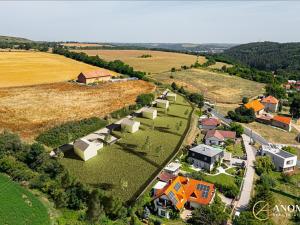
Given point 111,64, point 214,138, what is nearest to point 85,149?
point 214,138

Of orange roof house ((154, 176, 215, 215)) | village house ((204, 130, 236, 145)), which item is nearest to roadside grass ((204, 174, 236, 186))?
orange roof house ((154, 176, 215, 215))

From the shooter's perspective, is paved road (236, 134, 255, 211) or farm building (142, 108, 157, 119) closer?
paved road (236, 134, 255, 211)

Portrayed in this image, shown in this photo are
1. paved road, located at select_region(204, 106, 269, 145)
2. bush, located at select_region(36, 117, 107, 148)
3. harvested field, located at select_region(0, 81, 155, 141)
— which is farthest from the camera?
paved road, located at select_region(204, 106, 269, 145)

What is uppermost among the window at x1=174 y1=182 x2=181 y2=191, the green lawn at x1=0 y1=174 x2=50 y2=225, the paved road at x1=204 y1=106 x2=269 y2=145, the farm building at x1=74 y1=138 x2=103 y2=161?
the farm building at x1=74 y1=138 x2=103 y2=161

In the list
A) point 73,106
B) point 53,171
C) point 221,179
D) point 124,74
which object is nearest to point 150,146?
point 221,179

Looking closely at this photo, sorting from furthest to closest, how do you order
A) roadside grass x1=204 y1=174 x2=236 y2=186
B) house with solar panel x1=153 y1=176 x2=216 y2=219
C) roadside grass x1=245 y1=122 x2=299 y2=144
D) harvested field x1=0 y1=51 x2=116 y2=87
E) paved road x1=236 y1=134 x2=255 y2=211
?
harvested field x1=0 y1=51 x2=116 y2=87
roadside grass x1=245 y1=122 x2=299 y2=144
roadside grass x1=204 y1=174 x2=236 y2=186
paved road x1=236 y1=134 x2=255 y2=211
house with solar panel x1=153 y1=176 x2=216 y2=219

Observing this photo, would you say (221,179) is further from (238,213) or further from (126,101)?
(126,101)

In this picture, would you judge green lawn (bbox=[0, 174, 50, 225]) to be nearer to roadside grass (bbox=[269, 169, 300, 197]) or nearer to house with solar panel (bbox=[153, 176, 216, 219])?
house with solar panel (bbox=[153, 176, 216, 219])
